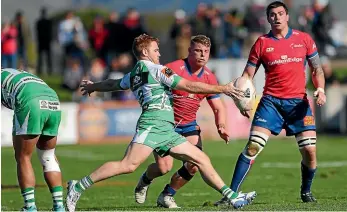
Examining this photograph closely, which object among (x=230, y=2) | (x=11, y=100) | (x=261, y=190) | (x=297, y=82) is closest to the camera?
(x=11, y=100)

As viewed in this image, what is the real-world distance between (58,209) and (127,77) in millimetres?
1634

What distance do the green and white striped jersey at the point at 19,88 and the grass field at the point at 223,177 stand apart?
228 cm

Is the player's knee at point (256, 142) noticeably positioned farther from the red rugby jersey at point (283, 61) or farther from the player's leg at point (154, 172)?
the player's leg at point (154, 172)

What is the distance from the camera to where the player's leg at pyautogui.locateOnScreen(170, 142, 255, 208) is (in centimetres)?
1106

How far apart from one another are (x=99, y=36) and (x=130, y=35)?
1.29 m

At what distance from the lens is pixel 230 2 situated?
116 ft

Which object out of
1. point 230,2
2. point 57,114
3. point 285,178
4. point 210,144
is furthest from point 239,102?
point 230,2

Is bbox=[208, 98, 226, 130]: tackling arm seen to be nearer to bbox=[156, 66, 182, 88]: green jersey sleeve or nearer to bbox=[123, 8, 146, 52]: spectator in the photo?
bbox=[156, 66, 182, 88]: green jersey sleeve

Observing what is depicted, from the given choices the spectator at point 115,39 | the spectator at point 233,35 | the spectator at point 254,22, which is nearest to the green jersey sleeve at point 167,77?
the spectator at point 115,39

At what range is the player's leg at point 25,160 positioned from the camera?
424 inches

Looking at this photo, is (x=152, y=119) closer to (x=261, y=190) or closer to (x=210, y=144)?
(x=261, y=190)

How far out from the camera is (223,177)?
709 inches

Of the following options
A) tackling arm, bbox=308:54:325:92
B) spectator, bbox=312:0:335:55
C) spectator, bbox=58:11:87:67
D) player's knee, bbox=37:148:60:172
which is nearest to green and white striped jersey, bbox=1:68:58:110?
player's knee, bbox=37:148:60:172

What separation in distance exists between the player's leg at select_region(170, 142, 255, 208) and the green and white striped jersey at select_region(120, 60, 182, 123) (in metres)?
0.36
